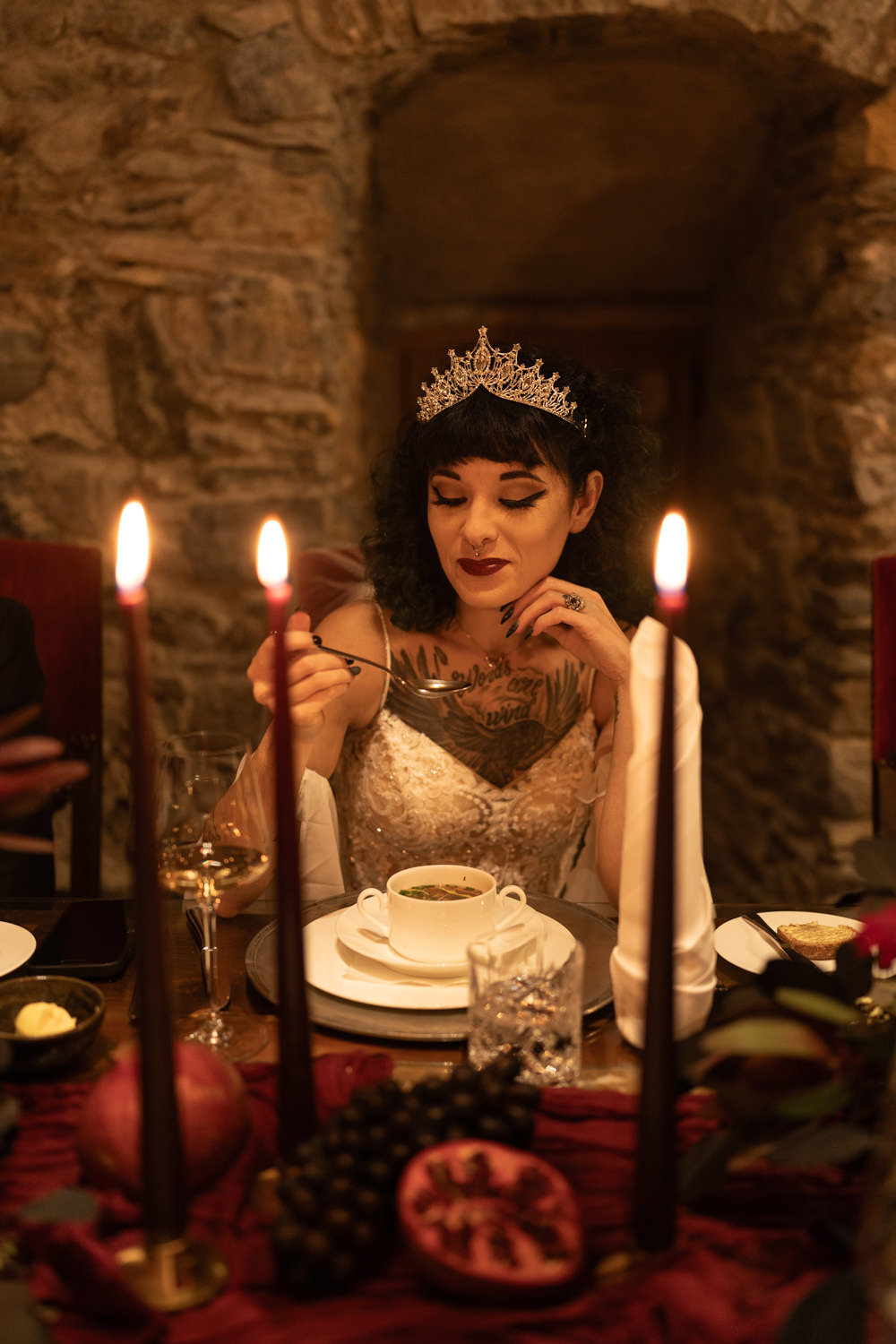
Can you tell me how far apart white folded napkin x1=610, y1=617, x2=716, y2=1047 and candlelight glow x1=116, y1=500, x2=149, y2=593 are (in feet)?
1.26

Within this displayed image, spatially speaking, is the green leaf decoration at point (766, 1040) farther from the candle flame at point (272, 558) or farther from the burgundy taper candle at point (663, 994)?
the candle flame at point (272, 558)

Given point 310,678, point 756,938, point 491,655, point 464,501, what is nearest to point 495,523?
point 464,501

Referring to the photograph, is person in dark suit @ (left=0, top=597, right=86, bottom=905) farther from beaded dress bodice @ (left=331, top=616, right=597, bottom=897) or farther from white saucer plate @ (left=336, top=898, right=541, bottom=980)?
white saucer plate @ (left=336, top=898, right=541, bottom=980)

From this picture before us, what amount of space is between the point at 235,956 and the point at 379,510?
99 cm

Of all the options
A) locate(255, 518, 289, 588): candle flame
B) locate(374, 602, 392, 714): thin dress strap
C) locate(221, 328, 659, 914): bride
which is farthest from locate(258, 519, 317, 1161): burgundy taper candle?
locate(374, 602, 392, 714): thin dress strap

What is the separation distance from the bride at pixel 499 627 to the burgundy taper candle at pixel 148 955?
3.24ft

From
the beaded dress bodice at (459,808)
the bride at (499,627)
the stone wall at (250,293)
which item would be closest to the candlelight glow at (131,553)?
the bride at (499,627)

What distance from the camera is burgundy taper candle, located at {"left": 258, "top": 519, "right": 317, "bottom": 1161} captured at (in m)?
0.56

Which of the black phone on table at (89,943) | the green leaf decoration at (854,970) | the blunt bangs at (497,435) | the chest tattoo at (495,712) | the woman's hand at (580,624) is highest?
the blunt bangs at (497,435)

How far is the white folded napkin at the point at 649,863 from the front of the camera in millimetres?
784

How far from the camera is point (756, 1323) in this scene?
0.59 meters

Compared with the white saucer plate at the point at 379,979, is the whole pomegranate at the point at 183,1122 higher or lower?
higher

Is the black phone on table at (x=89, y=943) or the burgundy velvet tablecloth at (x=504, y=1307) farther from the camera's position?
the black phone on table at (x=89, y=943)

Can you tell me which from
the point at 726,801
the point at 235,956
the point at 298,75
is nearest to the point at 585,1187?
the point at 235,956
